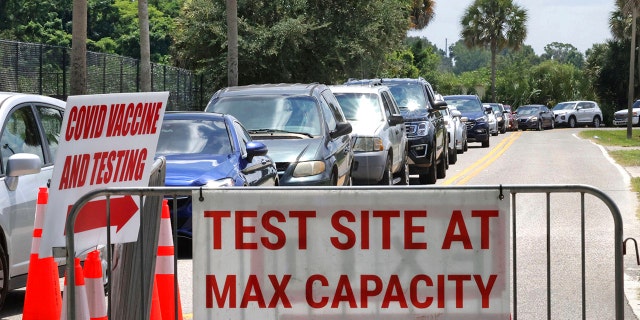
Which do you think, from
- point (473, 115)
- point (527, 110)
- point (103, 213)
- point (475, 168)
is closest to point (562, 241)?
point (103, 213)

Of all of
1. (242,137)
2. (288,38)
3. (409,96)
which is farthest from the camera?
(288,38)

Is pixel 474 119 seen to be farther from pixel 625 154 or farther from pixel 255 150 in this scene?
pixel 255 150

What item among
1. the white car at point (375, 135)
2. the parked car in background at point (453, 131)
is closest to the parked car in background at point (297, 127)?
the white car at point (375, 135)

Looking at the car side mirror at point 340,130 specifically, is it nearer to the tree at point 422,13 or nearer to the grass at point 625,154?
the grass at point 625,154

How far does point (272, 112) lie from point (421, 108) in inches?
317

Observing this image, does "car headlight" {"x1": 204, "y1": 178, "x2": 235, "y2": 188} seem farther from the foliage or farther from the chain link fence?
the foliage

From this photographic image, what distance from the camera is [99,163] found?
6.17 meters

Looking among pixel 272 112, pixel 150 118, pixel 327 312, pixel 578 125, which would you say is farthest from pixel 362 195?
pixel 578 125

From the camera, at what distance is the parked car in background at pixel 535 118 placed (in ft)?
214

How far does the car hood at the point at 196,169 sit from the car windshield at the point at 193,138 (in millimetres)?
317

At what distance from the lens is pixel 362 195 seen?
5453 millimetres

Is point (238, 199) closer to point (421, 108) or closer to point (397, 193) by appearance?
point (397, 193)

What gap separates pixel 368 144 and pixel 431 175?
15.9 ft

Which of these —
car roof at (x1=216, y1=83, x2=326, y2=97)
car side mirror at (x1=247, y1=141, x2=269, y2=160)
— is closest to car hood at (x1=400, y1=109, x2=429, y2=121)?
car roof at (x1=216, y1=83, x2=326, y2=97)
